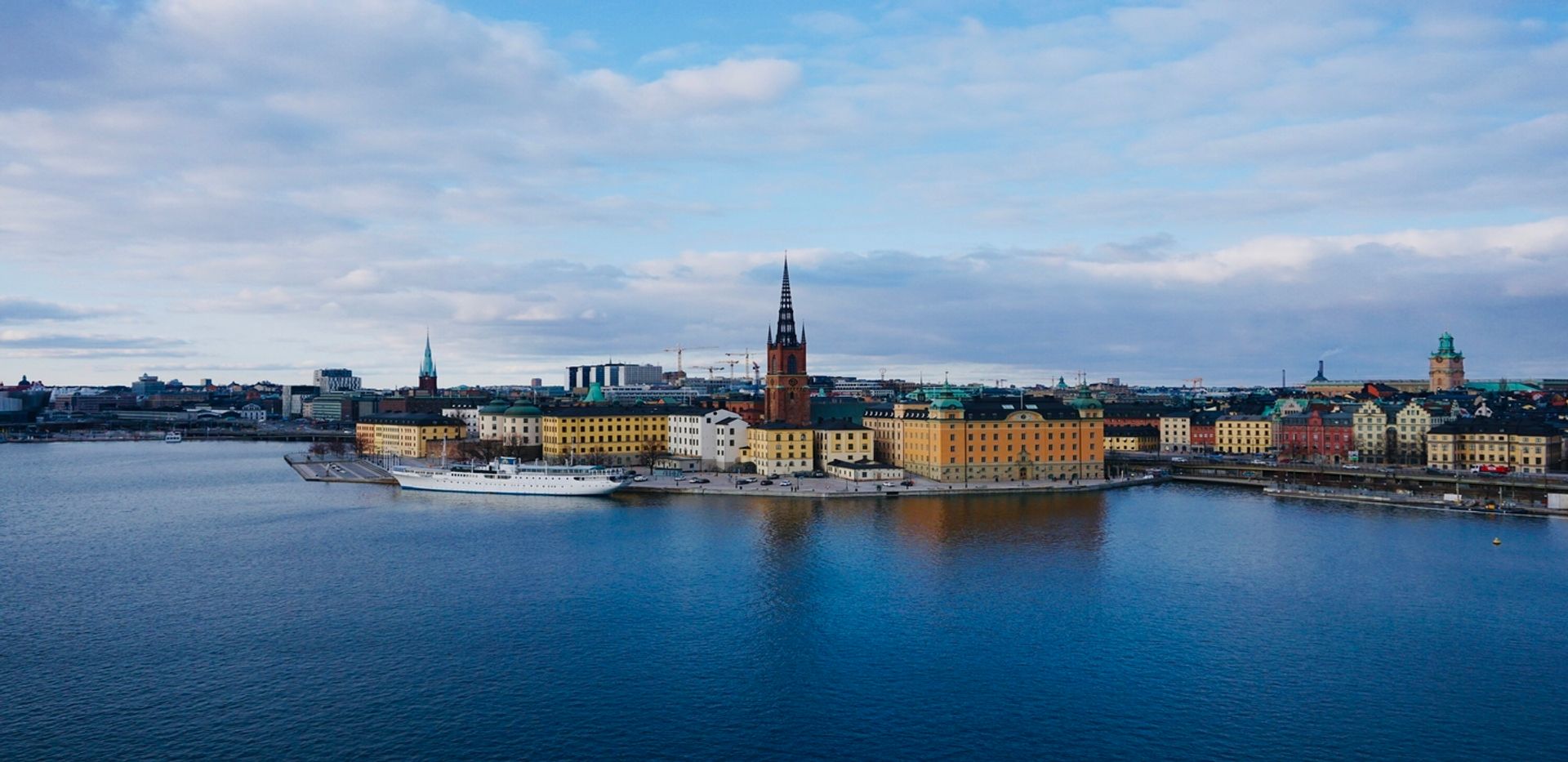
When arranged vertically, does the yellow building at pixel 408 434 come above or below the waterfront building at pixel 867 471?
above

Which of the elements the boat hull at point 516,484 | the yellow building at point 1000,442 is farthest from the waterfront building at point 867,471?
the boat hull at point 516,484

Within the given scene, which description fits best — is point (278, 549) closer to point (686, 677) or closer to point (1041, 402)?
point (686, 677)

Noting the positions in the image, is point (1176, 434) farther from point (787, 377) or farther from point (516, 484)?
point (516, 484)

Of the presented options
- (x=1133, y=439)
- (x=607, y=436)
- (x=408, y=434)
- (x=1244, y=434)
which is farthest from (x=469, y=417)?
(x=1244, y=434)

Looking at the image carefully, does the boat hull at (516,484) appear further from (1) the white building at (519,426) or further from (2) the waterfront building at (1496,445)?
(2) the waterfront building at (1496,445)

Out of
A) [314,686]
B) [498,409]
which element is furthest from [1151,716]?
[498,409]

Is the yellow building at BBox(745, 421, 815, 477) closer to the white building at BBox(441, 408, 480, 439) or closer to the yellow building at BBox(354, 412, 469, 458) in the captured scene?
the yellow building at BBox(354, 412, 469, 458)
